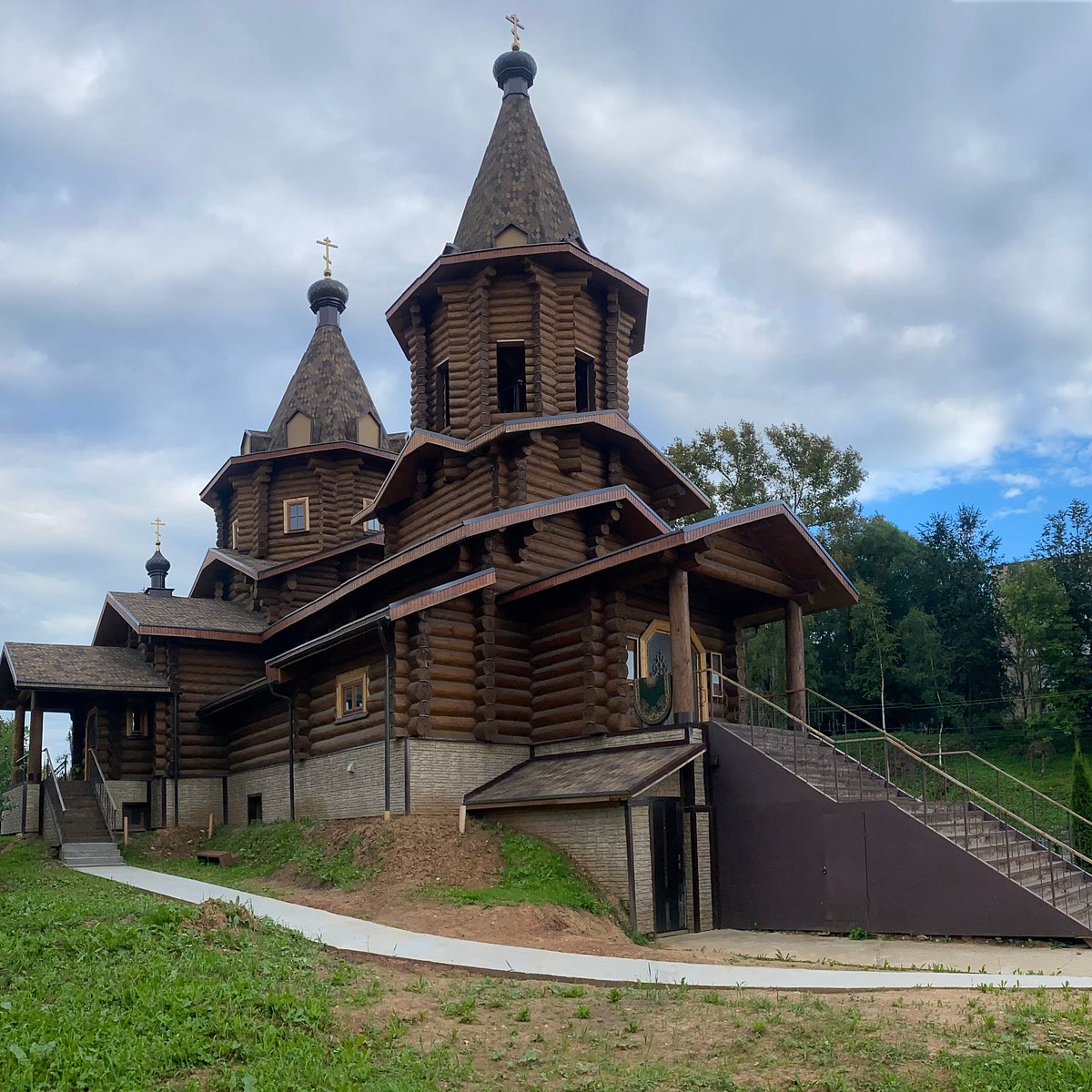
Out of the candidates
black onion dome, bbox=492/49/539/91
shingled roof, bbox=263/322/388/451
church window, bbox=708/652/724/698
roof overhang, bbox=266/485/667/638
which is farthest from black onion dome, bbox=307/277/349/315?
church window, bbox=708/652/724/698

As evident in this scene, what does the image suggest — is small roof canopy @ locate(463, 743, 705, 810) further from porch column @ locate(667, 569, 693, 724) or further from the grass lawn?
the grass lawn

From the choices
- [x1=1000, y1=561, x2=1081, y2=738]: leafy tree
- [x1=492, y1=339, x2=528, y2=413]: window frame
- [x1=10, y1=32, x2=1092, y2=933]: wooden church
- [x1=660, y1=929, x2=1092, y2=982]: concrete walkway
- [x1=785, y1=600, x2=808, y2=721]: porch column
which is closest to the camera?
[x1=660, y1=929, x2=1092, y2=982]: concrete walkway

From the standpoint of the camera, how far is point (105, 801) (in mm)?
26062

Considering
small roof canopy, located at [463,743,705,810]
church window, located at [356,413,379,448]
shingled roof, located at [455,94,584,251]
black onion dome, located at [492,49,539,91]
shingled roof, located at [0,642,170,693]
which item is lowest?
small roof canopy, located at [463,743,705,810]

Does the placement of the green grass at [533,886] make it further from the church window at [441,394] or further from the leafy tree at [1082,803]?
the leafy tree at [1082,803]

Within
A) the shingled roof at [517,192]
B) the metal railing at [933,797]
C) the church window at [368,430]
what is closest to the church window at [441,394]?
the shingled roof at [517,192]

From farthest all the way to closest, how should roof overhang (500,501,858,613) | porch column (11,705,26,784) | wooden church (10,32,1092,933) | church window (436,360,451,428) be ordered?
porch column (11,705,26,784) → church window (436,360,451,428) → roof overhang (500,501,858,613) → wooden church (10,32,1092,933)

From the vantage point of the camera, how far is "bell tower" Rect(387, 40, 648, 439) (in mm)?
24406

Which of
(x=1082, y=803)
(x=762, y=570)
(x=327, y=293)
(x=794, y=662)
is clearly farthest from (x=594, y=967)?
(x=327, y=293)

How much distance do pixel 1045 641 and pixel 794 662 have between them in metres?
24.8

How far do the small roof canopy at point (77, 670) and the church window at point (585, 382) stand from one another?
12.7 m

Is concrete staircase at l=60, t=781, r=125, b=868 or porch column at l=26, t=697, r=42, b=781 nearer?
concrete staircase at l=60, t=781, r=125, b=868

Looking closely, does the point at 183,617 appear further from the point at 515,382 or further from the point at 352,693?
the point at 515,382

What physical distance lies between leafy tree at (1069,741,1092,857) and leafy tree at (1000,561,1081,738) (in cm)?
1573
